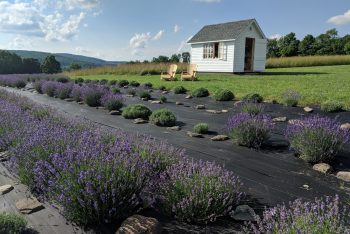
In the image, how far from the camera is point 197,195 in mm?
3201

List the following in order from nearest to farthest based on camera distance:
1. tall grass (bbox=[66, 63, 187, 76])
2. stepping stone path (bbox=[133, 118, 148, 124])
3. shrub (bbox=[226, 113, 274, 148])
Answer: shrub (bbox=[226, 113, 274, 148])
stepping stone path (bbox=[133, 118, 148, 124])
tall grass (bbox=[66, 63, 187, 76])

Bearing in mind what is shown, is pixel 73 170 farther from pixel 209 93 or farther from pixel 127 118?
pixel 209 93

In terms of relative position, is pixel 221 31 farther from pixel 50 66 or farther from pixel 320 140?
pixel 50 66

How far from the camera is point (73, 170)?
10.5 ft

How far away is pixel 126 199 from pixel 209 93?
948cm

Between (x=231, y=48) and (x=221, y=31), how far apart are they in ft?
7.29

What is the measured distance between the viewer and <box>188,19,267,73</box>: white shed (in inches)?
851

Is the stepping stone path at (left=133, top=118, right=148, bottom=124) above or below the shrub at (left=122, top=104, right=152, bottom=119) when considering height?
below

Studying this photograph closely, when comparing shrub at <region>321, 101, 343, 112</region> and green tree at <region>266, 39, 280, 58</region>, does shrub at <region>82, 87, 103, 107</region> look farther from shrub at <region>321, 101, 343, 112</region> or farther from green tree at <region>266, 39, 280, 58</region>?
green tree at <region>266, 39, 280, 58</region>

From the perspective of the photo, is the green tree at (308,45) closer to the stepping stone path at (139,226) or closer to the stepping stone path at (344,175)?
the stepping stone path at (344,175)

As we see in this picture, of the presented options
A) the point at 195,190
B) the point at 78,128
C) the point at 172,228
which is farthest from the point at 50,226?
the point at 78,128

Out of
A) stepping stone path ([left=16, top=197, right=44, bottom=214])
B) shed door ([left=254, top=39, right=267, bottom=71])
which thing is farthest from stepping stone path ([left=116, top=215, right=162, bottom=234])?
shed door ([left=254, top=39, right=267, bottom=71])

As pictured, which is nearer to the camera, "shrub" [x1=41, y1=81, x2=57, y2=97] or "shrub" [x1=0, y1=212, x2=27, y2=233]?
"shrub" [x1=0, y1=212, x2=27, y2=233]

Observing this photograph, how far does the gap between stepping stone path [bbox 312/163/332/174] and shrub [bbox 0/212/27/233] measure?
3654 millimetres
